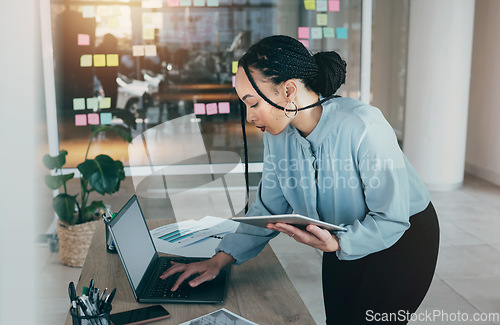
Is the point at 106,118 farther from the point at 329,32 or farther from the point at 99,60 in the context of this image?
the point at 329,32

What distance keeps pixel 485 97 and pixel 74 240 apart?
4.73 meters

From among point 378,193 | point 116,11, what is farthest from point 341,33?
point 378,193

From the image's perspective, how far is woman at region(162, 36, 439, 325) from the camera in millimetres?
1475

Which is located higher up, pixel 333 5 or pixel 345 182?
pixel 333 5

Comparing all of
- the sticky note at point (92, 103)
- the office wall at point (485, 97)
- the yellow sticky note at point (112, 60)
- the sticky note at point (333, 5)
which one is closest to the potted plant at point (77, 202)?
the sticky note at point (92, 103)

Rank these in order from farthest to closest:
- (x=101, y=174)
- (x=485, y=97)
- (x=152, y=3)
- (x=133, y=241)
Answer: (x=485, y=97) < (x=152, y=3) < (x=101, y=174) < (x=133, y=241)

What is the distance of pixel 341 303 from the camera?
1.71 metres

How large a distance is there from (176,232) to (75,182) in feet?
12.8

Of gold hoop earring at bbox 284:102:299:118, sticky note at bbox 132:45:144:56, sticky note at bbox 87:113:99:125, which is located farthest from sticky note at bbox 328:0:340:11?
gold hoop earring at bbox 284:102:299:118

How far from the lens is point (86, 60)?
192 inches

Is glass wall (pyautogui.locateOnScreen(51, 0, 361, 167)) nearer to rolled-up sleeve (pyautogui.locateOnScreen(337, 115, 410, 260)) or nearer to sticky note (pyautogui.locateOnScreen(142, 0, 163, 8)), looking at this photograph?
sticky note (pyautogui.locateOnScreen(142, 0, 163, 8))

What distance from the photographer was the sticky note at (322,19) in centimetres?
483

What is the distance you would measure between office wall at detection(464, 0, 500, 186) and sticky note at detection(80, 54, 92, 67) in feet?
Result: 13.7


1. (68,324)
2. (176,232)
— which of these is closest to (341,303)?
(176,232)
